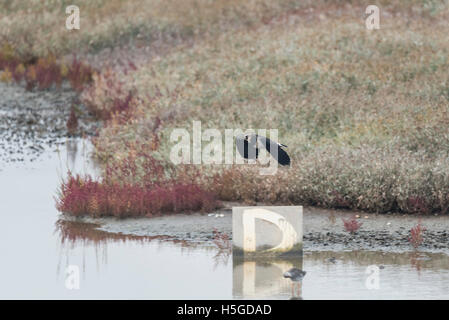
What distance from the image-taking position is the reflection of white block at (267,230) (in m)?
9.41

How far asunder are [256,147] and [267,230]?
4.11 m

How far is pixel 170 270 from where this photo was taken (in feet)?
29.8

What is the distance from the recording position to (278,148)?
42.9ft

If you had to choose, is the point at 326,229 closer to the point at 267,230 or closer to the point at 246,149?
the point at 267,230

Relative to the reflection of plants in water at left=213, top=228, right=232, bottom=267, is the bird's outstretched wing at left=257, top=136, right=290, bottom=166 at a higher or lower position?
higher

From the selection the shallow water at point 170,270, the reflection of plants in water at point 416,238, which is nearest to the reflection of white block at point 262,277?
the shallow water at point 170,270

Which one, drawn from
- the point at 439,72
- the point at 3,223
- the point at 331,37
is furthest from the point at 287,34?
the point at 3,223

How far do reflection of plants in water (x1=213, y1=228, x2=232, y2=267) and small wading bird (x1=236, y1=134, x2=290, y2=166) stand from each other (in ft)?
7.05

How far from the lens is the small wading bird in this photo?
1300 cm

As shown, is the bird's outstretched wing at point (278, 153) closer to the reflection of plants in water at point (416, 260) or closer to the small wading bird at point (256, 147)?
the small wading bird at point (256, 147)

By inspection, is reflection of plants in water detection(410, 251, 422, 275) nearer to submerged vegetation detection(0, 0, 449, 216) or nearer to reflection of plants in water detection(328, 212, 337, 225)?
reflection of plants in water detection(328, 212, 337, 225)

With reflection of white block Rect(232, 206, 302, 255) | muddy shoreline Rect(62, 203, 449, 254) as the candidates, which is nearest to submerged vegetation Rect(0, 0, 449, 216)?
muddy shoreline Rect(62, 203, 449, 254)

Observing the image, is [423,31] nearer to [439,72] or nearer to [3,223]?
[439,72]

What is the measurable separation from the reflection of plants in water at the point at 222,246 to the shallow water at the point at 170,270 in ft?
0.07
